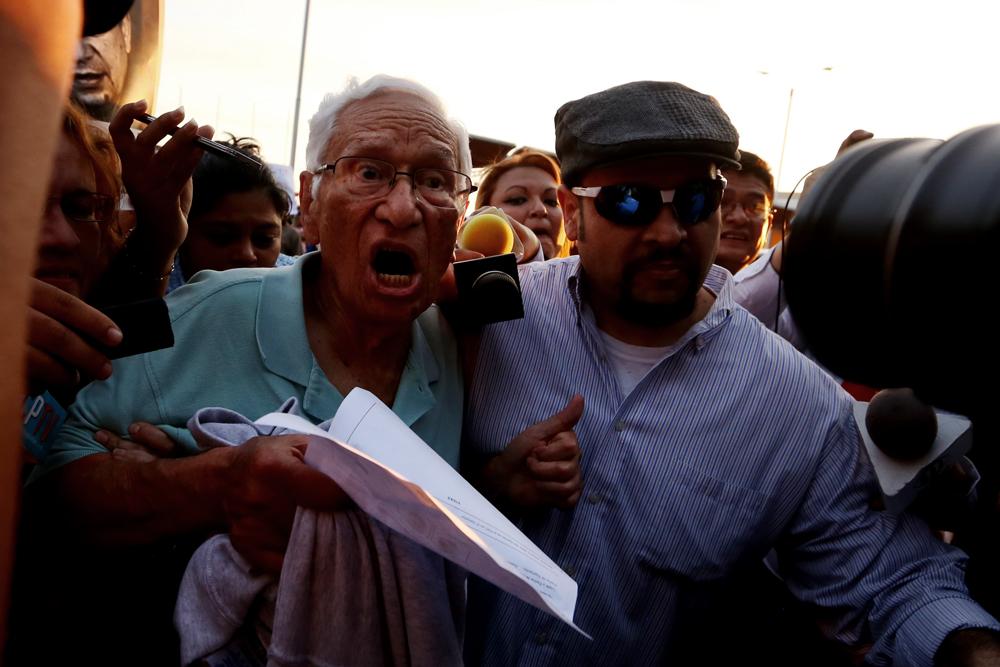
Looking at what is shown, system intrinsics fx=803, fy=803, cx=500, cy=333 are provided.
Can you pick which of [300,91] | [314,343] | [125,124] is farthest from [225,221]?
[300,91]

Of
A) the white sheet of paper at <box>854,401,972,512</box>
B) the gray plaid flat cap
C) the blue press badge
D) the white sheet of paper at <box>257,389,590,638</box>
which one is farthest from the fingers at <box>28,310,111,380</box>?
the white sheet of paper at <box>854,401,972,512</box>

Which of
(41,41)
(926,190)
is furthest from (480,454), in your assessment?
(41,41)

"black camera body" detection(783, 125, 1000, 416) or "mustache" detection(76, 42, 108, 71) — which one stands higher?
"mustache" detection(76, 42, 108, 71)

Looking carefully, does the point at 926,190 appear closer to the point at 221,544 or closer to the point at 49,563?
the point at 221,544

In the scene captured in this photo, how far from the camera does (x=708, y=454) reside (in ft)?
7.42

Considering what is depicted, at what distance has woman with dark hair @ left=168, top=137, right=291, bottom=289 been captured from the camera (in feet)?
10.9

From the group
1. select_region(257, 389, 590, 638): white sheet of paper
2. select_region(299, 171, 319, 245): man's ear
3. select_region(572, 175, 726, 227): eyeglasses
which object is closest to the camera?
select_region(257, 389, 590, 638): white sheet of paper

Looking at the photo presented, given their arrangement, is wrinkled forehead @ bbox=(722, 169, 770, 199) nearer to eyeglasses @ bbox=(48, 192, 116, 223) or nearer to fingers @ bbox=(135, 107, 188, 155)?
fingers @ bbox=(135, 107, 188, 155)

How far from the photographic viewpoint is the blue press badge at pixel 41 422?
1560 mm

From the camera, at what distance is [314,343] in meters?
2.10

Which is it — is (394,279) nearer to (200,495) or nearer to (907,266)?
(200,495)

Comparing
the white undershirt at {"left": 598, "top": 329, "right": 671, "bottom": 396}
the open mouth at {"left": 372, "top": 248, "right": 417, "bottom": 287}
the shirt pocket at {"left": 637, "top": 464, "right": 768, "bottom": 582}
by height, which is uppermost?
the open mouth at {"left": 372, "top": 248, "right": 417, "bottom": 287}

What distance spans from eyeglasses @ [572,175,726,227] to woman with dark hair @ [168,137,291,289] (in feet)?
5.16

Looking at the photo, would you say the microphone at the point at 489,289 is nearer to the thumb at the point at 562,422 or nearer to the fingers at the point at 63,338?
the thumb at the point at 562,422
